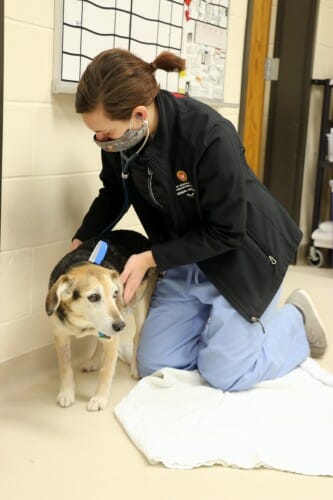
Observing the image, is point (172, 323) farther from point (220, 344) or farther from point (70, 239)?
point (70, 239)

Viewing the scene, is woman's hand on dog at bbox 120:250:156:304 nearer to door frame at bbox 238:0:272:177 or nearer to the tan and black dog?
the tan and black dog

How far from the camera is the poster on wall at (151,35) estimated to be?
6.11ft

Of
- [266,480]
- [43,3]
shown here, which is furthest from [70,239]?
[266,480]

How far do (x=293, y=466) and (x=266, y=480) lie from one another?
0.09m

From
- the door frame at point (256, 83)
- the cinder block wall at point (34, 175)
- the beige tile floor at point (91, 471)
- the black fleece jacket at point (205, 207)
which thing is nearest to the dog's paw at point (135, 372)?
the beige tile floor at point (91, 471)

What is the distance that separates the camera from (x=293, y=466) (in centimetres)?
155

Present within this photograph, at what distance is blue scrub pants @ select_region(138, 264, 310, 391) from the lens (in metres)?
1.90

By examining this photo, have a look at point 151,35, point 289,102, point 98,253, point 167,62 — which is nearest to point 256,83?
point 289,102

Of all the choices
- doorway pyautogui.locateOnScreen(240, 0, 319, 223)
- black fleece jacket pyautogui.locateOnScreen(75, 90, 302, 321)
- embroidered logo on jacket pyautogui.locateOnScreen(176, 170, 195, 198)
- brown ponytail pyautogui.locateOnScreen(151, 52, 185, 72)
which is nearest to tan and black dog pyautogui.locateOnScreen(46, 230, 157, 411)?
black fleece jacket pyautogui.locateOnScreen(75, 90, 302, 321)

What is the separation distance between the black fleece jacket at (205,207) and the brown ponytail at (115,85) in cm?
12

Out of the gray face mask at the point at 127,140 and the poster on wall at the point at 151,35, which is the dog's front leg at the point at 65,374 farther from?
the poster on wall at the point at 151,35

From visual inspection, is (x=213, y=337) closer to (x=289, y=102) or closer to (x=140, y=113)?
(x=140, y=113)

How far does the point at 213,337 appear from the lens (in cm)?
194

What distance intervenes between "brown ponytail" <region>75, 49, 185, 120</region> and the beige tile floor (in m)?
0.78
